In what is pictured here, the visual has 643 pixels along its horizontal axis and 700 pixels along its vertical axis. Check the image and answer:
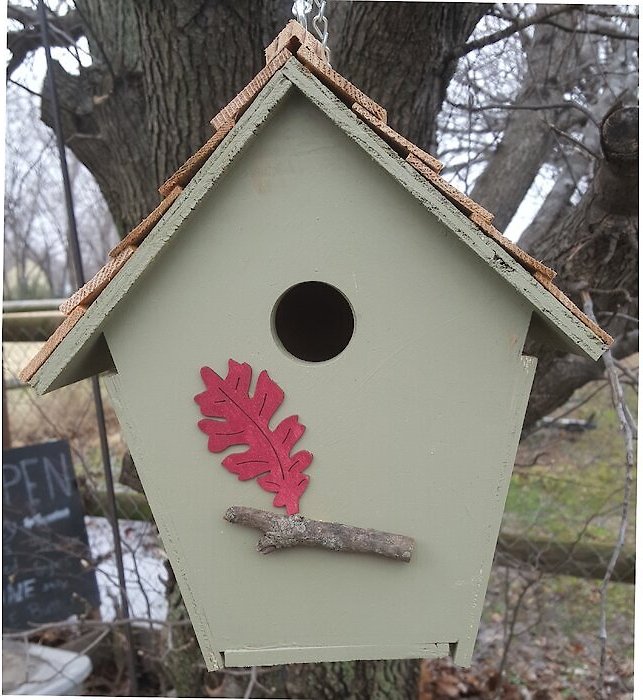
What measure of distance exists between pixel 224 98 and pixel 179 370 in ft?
3.27

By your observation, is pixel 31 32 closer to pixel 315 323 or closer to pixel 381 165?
pixel 315 323

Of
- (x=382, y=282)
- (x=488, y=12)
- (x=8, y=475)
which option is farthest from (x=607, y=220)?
(x=8, y=475)

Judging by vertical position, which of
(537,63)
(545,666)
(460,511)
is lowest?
(545,666)

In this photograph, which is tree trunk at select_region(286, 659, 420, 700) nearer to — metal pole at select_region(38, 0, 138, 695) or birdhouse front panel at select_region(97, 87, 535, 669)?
metal pole at select_region(38, 0, 138, 695)

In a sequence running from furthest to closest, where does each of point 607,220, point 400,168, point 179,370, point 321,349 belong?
point 607,220
point 321,349
point 179,370
point 400,168

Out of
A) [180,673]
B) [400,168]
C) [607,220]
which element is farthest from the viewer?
[180,673]

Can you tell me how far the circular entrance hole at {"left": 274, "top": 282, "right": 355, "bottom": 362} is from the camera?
1.42m

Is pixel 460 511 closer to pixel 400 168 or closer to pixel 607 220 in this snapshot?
pixel 400 168

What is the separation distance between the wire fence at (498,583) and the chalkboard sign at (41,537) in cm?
10

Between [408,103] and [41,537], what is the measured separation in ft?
7.45

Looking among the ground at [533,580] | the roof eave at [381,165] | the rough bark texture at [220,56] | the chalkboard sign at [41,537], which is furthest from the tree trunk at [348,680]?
the rough bark texture at [220,56]

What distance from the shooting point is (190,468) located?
996 millimetres

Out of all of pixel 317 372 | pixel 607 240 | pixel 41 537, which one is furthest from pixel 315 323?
pixel 41 537

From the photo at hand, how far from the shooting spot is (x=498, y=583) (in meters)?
3.51
